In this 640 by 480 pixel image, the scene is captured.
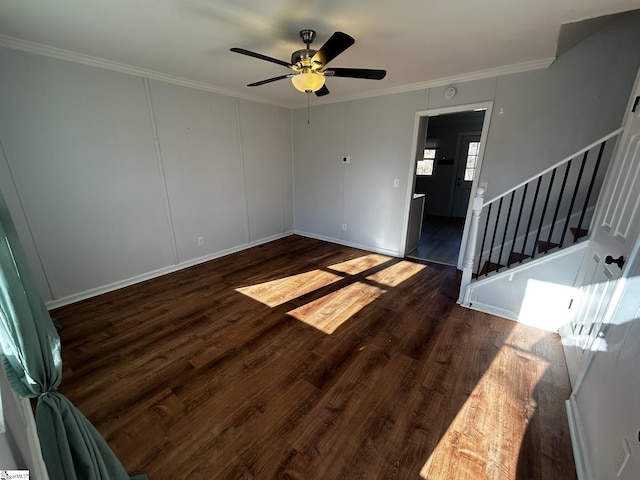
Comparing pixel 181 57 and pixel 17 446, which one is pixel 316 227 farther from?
pixel 17 446

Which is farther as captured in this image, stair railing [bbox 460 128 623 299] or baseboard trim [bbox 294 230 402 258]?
baseboard trim [bbox 294 230 402 258]

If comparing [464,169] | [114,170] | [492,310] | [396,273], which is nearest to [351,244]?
[396,273]

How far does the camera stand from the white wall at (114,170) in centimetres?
241

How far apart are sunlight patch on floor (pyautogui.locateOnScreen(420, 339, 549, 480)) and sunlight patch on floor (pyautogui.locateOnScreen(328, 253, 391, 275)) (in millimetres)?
1982

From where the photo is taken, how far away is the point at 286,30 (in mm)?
2105

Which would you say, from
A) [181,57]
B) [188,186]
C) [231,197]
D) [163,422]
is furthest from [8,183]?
[163,422]

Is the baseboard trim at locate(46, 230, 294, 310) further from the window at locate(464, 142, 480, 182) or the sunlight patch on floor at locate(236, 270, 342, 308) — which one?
the window at locate(464, 142, 480, 182)

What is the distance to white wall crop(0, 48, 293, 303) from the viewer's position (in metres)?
2.41

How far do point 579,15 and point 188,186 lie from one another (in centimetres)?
431

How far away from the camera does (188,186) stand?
11.9 feet

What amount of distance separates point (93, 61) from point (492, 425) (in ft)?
15.3

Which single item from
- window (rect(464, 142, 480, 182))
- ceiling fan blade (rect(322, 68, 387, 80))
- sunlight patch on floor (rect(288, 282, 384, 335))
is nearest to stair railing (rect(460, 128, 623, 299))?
sunlight patch on floor (rect(288, 282, 384, 335))

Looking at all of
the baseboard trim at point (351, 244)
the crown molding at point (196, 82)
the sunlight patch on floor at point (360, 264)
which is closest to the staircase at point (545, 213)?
the crown molding at point (196, 82)

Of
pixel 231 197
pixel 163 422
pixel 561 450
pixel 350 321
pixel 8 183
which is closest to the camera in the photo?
pixel 561 450
